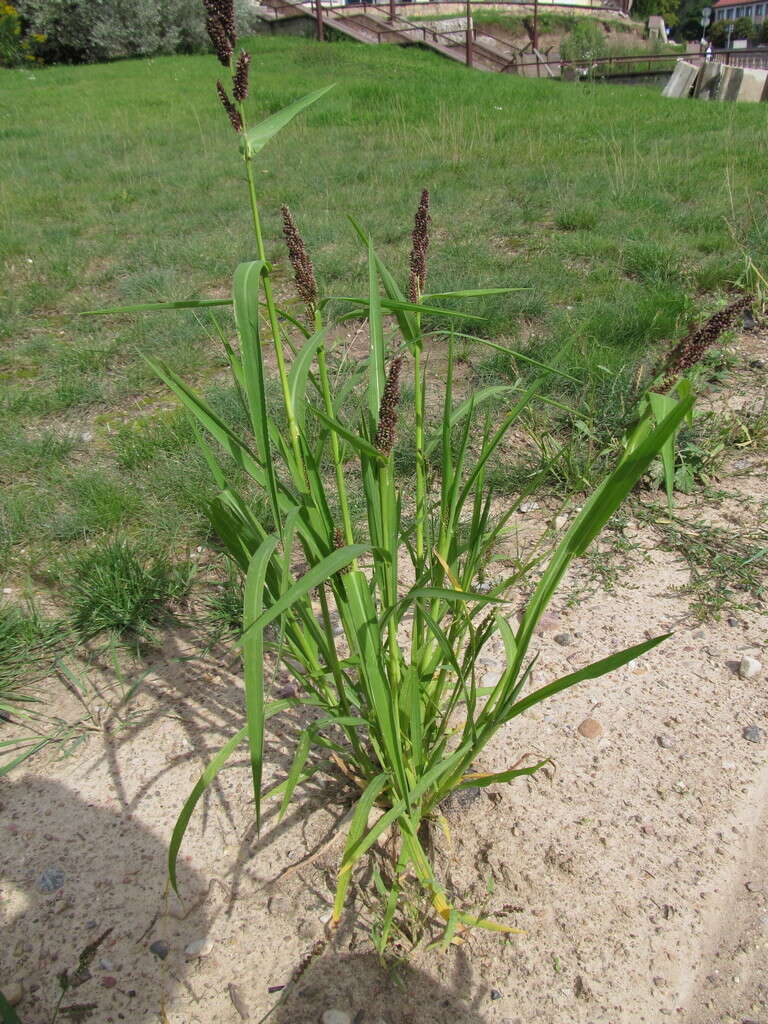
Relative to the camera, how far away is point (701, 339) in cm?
91

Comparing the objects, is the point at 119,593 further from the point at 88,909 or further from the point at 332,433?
the point at 332,433

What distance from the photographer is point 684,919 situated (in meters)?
1.33

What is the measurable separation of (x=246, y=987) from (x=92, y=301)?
399 cm

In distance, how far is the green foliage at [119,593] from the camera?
1985 millimetres

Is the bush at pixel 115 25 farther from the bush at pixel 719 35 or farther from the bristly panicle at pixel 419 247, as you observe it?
the bush at pixel 719 35

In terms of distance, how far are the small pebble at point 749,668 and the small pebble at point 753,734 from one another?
16 centimetres

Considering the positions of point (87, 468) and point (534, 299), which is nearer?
point (87, 468)

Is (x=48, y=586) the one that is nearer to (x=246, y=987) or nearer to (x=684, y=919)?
(x=246, y=987)

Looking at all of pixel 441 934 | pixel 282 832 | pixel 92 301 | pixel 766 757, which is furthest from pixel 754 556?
pixel 92 301

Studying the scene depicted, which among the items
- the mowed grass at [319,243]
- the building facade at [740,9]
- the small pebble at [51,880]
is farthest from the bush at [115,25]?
the building facade at [740,9]

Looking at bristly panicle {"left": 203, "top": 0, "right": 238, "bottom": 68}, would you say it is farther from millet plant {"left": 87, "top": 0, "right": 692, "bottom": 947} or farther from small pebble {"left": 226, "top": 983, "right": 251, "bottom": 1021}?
small pebble {"left": 226, "top": 983, "right": 251, "bottom": 1021}

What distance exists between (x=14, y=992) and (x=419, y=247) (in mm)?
1455

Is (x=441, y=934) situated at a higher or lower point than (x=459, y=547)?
lower

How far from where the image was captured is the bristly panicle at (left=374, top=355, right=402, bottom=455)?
0.89 metres
